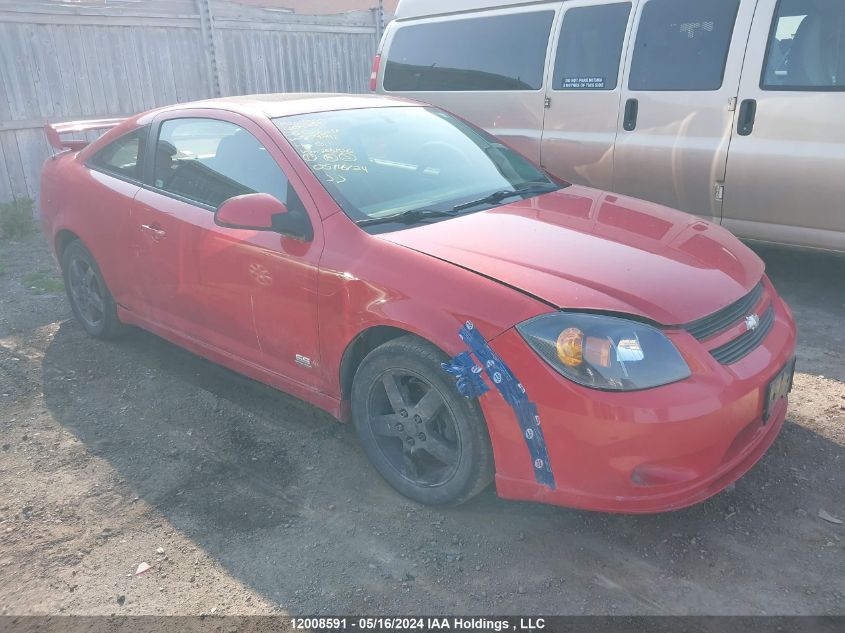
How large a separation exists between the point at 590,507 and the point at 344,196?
1679 mm

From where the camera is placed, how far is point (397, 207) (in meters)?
3.25

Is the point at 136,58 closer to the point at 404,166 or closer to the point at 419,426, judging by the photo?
the point at 404,166

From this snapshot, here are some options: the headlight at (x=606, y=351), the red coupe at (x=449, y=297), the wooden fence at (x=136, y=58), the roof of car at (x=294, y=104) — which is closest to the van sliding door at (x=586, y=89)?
the red coupe at (x=449, y=297)

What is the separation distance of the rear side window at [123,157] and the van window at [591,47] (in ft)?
10.9

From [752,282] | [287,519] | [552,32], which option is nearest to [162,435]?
[287,519]

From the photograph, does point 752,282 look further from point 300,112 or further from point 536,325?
point 300,112

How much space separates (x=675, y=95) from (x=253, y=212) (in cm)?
353

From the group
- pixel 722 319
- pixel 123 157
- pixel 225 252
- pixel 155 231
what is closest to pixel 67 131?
pixel 123 157

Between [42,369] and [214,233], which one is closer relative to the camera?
[214,233]

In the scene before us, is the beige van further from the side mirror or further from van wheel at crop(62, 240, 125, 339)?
van wheel at crop(62, 240, 125, 339)

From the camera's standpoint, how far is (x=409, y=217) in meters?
3.16

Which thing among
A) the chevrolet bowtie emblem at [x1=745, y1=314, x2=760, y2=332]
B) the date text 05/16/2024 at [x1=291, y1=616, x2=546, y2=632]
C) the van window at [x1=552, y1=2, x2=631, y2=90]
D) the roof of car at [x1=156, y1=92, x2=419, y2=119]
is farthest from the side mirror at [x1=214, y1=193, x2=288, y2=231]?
the van window at [x1=552, y1=2, x2=631, y2=90]

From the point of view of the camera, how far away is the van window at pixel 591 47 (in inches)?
214

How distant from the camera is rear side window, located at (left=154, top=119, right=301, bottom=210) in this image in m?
3.39
